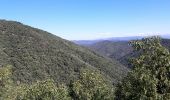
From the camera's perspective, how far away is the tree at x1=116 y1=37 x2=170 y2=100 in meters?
23.3

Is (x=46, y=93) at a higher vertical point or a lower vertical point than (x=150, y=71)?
lower

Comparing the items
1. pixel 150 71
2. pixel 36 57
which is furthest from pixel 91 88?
pixel 36 57

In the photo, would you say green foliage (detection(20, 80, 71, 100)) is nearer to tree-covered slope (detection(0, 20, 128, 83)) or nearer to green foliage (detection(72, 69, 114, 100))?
green foliage (detection(72, 69, 114, 100))

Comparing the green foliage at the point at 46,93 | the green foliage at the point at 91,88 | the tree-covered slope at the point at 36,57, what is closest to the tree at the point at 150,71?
the green foliage at the point at 91,88

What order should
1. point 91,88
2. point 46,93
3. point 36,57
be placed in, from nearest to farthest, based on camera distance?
point 91,88, point 46,93, point 36,57

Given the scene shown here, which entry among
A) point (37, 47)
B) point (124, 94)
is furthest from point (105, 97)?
point (37, 47)

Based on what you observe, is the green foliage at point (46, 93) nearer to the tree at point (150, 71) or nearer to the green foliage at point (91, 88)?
the green foliage at point (91, 88)

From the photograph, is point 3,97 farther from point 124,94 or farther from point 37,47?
point 37,47

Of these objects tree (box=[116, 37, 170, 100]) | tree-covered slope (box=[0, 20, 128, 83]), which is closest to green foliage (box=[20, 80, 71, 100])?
tree (box=[116, 37, 170, 100])

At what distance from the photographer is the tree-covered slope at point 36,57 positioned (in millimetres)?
135375

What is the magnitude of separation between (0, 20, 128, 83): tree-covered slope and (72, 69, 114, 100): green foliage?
84782 millimetres

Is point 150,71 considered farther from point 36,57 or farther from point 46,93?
point 36,57

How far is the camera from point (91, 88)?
40.3 meters

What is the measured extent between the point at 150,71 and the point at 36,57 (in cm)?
13058
